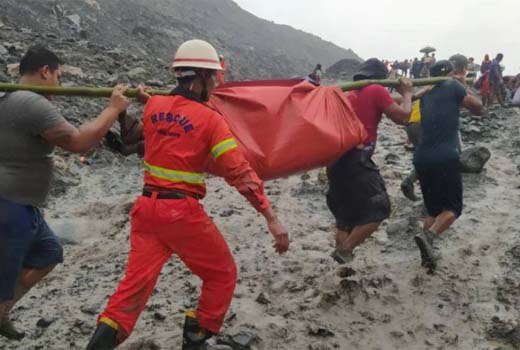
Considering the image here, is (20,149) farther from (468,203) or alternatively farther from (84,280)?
(468,203)

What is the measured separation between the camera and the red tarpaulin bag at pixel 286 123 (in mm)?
3586

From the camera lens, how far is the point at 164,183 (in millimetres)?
3051

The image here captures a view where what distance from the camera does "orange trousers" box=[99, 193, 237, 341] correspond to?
2.96 metres

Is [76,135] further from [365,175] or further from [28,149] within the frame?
[365,175]

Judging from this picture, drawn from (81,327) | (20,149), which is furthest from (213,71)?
(81,327)

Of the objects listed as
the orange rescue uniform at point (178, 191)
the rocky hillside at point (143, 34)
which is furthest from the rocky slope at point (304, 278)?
the rocky hillside at point (143, 34)

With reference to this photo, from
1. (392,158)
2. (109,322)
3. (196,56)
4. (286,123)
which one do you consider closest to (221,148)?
(196,56)

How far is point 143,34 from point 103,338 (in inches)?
889

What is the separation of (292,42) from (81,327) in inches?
2160

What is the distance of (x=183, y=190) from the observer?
307 centimetres

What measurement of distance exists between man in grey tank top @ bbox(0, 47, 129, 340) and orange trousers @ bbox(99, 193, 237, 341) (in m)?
0.52

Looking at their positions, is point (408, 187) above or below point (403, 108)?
below

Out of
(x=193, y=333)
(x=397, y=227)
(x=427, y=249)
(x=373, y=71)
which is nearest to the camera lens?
(x=193, y=333)

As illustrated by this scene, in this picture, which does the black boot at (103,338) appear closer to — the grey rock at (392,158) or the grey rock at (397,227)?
the grey rock at (397,227)
